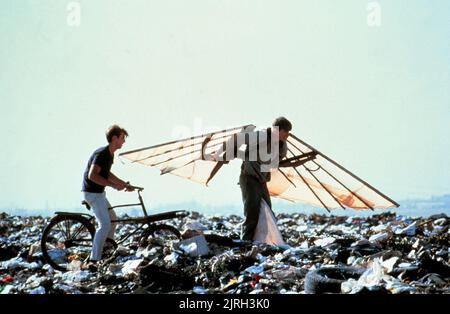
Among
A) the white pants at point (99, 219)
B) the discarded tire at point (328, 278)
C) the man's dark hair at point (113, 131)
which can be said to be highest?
the man's dark hair at point (113, 131)

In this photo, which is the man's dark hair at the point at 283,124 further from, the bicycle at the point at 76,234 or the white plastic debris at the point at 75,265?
the white plastic debris at the point at 75,265

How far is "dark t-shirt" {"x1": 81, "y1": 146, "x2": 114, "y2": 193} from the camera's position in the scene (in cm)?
630

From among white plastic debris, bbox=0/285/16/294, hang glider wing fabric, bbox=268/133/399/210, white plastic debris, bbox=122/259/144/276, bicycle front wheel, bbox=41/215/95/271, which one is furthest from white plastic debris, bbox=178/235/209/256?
hang glider wing fabric, bbox=268/133/399/210

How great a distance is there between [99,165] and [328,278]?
3.06 m

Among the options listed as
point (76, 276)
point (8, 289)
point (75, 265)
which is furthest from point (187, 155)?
point (8, 289)

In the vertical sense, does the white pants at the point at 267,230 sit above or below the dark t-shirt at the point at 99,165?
below

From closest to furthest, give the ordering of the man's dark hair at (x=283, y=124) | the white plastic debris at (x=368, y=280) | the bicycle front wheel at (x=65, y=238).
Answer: the white plastic debris at (x=368, y=280) → the bicycle front wheel at (x=65, y=238) → the man's dark hair at (x=283, y=124)

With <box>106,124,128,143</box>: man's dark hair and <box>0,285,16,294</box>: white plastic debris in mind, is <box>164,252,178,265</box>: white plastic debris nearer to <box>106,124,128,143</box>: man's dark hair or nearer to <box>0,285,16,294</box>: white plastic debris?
<box>106,124,128,143</box>: man's dark hair

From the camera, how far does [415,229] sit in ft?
30.1

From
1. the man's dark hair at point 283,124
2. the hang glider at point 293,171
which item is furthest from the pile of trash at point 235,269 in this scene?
the man's dark hair at point 283,124

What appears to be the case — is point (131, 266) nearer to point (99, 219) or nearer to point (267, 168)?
point (99, 219)

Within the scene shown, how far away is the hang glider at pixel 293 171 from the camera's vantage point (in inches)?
325

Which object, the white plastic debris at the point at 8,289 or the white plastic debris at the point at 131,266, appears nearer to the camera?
the white plastic debris at the point at 8,289
